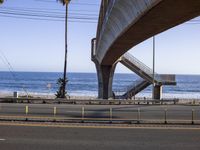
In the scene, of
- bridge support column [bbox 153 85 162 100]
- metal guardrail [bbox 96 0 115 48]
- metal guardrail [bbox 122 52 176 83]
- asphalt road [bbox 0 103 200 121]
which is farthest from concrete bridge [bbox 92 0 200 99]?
metal guardrail [bbox 122 52 176 83]

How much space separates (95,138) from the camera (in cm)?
1413

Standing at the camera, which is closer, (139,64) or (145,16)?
(145,16)

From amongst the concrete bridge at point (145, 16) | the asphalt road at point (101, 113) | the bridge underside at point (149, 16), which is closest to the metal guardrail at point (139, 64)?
the asphalt road at point (101, 113)

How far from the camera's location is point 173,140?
1405cm

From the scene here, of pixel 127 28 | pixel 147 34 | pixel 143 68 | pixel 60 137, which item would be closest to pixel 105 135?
pixel 60 137

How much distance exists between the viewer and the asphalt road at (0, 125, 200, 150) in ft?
41.2

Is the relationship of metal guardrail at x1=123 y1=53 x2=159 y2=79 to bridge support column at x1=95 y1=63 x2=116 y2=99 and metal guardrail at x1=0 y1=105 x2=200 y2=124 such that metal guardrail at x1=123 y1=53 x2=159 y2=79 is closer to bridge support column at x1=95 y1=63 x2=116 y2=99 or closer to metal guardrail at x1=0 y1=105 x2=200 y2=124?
bridge support column at x1=95 y1=63 x2=116 y2=99

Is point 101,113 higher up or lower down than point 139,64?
lower down

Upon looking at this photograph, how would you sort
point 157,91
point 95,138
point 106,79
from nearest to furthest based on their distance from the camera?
point 95,138
point 157,91
point 106,79

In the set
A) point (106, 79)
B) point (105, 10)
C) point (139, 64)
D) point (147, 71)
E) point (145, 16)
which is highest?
point (105, 10)

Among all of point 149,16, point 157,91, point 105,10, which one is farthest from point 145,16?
point 157,91

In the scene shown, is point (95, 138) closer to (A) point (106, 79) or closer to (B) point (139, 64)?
(B) point (139, 64)

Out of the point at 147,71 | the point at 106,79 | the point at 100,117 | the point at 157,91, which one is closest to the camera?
the point at 100,117

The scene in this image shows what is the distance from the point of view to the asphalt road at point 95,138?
12.6 meters
